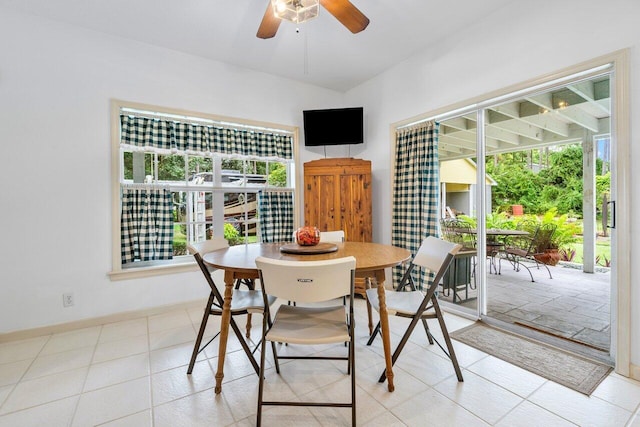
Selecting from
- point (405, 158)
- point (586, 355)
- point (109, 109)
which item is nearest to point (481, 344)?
point (586, 355)

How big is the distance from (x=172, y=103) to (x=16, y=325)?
8.12 feet

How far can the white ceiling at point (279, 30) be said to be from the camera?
2.46 m

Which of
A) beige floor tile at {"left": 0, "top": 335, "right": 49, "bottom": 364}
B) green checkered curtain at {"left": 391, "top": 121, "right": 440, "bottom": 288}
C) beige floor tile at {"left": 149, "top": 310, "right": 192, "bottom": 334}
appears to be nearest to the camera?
beige floor tile at {"left": 0, "top": 335, "right": 49, "bottom": 364}

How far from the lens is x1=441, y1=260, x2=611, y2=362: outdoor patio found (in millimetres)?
2410

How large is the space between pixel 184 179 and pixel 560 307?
4.32 metres

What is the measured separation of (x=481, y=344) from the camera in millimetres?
2354

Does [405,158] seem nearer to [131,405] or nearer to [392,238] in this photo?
[392,238]

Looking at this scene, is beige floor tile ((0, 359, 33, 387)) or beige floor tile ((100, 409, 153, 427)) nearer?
beige floor tile ((100, 409, 153, 427))

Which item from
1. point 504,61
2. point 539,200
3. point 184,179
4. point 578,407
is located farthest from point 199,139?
point 578,407

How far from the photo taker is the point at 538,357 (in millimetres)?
2135

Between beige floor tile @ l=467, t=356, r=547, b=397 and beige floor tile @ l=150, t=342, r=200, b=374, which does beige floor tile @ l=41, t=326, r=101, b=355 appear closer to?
beige floor tile @ l=150, t=342, r=200, b=374

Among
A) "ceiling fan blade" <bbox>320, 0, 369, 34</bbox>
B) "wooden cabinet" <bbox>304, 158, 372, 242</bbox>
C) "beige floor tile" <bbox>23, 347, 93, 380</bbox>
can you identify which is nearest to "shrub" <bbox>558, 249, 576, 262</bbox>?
"wooden cabinet" <bbox>304, 158, 372, 242</bbox>

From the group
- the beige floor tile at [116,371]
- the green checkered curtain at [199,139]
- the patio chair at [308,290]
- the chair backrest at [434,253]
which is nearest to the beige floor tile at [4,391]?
the beige floor tile at [116,371]

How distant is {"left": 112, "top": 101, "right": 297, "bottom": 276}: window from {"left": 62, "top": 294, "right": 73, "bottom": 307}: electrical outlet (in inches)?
15.0
